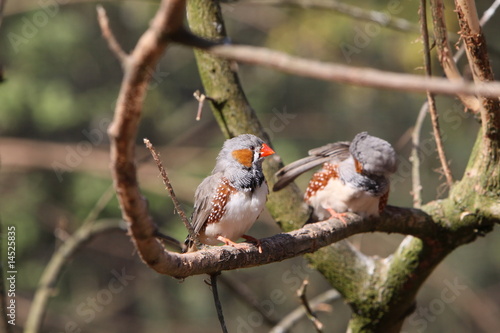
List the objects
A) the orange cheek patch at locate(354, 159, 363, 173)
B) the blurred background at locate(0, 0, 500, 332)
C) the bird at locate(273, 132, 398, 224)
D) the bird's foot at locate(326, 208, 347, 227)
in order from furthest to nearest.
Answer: the blurred background at locate(0, 0, 500, 332) < the orange cheek patch at locate(354, 159, 363, 173) < the bird at locate(273, 132, 398, 224) < the bird's foot at locate(326, 208, 347, 227)

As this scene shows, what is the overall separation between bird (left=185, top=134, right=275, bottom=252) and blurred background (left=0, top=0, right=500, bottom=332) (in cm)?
385

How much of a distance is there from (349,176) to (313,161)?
0.22 meters

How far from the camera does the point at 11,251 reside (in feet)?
22.7

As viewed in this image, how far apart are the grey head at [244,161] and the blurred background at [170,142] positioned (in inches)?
151

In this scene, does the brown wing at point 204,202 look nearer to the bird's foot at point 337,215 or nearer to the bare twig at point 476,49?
the bird's foot at point 337,215

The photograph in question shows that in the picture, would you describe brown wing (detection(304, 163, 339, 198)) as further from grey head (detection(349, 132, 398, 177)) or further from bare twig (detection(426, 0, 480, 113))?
bare twig (detection(426, 0, 480, 113))

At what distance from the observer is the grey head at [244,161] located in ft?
9.41

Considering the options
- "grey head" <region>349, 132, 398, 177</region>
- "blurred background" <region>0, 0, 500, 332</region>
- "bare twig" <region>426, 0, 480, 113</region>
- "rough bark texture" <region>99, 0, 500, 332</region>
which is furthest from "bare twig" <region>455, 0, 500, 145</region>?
"blurred background" <region>0, 0, 500, 332</region>

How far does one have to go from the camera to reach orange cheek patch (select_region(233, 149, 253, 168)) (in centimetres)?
292

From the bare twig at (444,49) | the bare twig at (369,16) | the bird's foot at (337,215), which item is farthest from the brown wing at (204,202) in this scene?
the bare twig at (369,16)

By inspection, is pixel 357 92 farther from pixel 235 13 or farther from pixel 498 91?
pixel 498 91

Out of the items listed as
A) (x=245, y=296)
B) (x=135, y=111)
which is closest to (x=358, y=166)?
(x=245, y=296)

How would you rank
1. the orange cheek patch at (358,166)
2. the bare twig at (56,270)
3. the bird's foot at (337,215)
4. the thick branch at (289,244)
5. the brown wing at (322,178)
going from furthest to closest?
the bare twig at (56,270) < the brown wing at (322,178) < the orange cheek patch at (358,166) < the bird's foot at (337,215) < the thick branch at (289,244)

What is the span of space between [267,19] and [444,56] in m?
5.84
